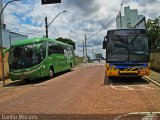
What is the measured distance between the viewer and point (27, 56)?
84.5 ft

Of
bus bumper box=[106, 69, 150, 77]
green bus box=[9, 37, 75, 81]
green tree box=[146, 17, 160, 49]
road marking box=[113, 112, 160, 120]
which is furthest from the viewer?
green tree box=[146, 17, 160, 49]

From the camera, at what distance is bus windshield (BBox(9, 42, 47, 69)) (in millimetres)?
25688

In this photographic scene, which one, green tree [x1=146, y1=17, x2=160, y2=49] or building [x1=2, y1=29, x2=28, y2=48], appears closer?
green tree [x1=146, y1=17, x2=160, y2=49]

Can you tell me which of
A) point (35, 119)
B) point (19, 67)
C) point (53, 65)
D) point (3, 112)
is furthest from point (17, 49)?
point (35, 119)

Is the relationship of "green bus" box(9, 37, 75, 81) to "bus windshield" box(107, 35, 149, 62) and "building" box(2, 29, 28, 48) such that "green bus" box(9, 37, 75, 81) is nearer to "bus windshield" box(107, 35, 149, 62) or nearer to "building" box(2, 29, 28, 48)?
"bus windshield" box(107, 35, 149, 62)

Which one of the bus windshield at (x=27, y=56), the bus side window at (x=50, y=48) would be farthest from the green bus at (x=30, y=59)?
the bus side window at (x=50, y=48)

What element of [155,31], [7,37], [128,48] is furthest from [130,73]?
[7,37]

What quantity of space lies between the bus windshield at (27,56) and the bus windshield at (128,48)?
7.20 metres

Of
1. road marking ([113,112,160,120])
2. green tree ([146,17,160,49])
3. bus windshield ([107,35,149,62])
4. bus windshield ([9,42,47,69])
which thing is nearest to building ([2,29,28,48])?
green tree ([146,17,160,49])

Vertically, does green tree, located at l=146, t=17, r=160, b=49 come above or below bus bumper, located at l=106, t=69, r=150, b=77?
above

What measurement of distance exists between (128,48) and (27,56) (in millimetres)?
8594

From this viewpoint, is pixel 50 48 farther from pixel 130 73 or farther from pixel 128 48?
pixel 130 73

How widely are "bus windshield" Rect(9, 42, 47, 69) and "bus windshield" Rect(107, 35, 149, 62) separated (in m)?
7.20

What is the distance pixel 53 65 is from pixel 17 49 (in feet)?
13.1
